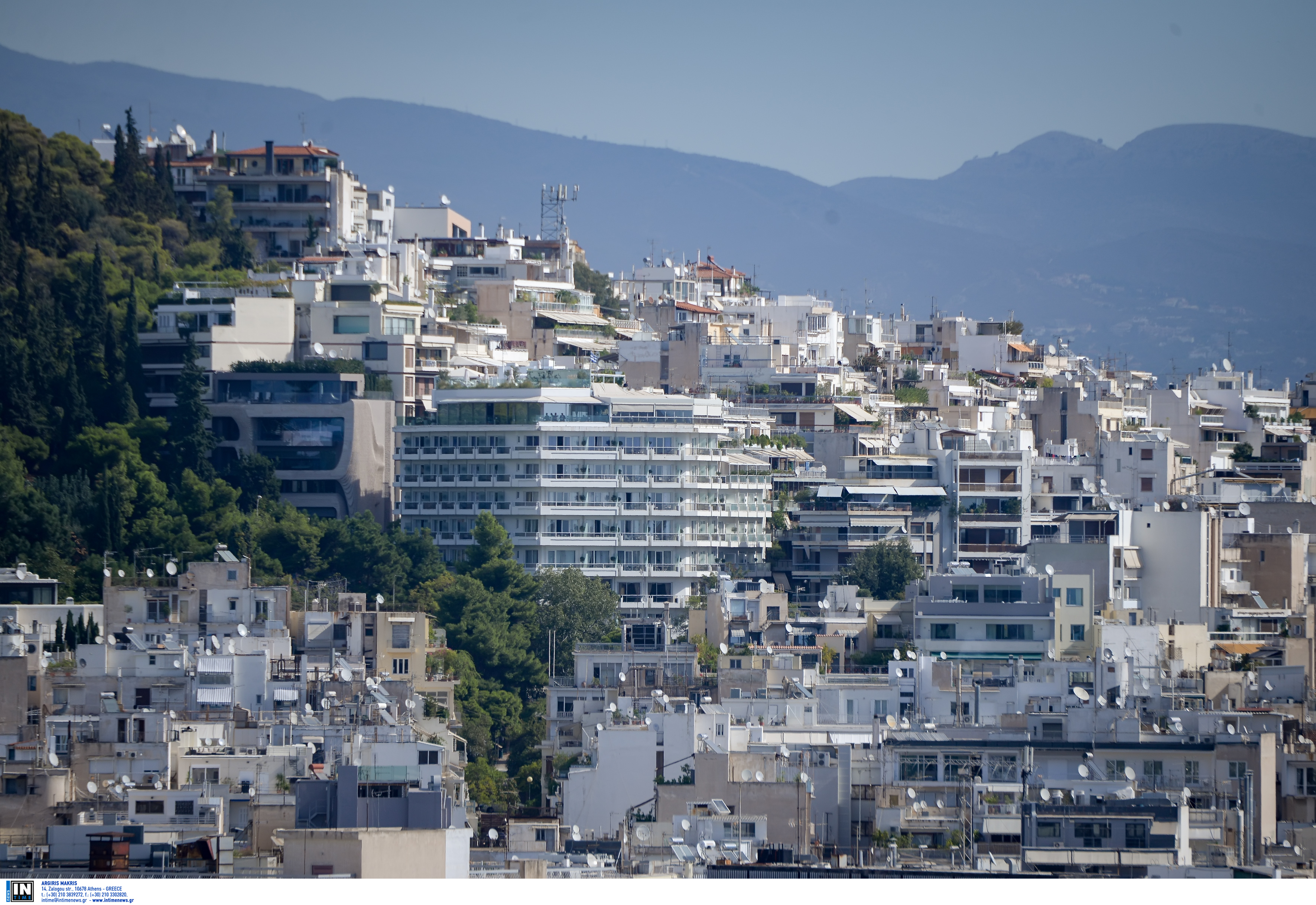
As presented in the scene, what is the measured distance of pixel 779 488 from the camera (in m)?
54.7

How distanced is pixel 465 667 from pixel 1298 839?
603 inches

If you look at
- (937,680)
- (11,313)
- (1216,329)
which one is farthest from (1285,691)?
(1216,329)

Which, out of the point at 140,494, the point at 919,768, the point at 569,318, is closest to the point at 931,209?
the point at 569,318

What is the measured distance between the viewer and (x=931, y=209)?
407 feet

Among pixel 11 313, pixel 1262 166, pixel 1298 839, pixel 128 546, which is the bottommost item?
pixel 1298 839

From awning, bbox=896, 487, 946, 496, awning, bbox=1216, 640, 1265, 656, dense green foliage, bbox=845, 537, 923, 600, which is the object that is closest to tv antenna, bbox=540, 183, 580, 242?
awning, bbox=896, 487, 946, 496

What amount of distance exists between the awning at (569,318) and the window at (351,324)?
14260 mm

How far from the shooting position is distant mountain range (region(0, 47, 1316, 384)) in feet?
184

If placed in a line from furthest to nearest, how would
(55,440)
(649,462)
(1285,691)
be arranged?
(649,462) → (55,440) → (1285,691)

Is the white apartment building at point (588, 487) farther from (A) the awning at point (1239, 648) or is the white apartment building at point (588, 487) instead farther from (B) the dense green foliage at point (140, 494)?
(A) the awning at point (1239, 648)

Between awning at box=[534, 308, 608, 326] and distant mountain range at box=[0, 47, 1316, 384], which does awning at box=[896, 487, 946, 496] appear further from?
awning at box=[534, 308, 608, 326]

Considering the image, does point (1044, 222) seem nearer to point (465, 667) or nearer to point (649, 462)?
point (649, 462)

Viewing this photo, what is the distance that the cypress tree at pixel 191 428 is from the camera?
4894 cm

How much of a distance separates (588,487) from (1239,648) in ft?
45.3
